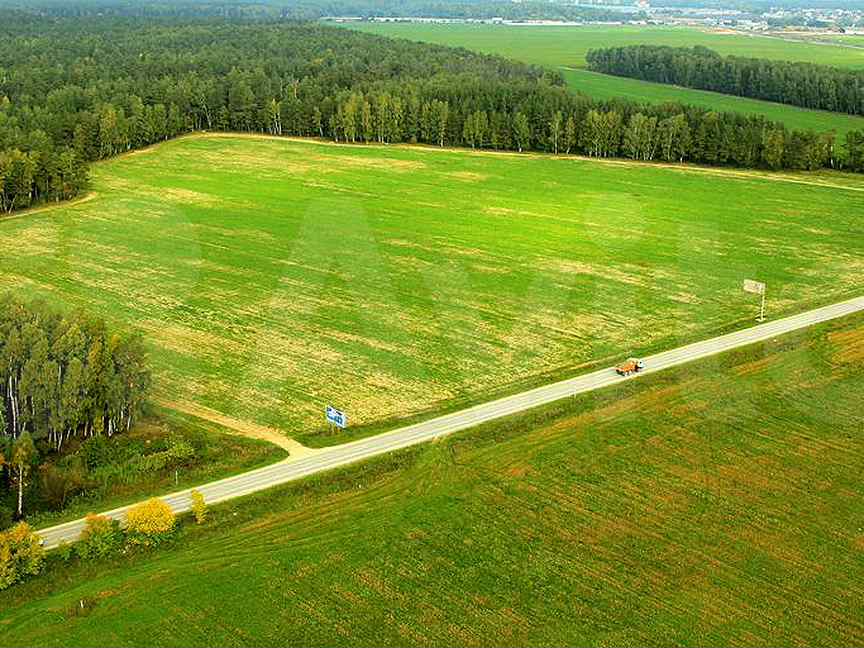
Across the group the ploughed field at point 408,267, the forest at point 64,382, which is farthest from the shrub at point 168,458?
the ploughed field at point 408,267

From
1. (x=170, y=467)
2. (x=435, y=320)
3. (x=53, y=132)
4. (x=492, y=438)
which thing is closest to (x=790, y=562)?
(x=492, y=438)

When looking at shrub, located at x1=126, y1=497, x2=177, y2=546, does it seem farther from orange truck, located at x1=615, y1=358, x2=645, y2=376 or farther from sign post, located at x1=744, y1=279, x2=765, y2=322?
sign post, located at x1=744, y1=279, x2=765, y2=322

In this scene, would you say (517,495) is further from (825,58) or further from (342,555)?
(825,58)

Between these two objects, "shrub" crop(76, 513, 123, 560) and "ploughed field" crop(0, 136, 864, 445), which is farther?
"ploughed field" crop(0, 136, 864, 445)

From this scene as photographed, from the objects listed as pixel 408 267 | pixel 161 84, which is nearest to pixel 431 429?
pixel 408 267

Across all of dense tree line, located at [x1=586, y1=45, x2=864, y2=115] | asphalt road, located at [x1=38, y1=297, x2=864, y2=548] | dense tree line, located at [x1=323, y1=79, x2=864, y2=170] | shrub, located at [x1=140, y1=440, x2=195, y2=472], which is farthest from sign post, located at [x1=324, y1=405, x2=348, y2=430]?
dense tree line, located at [x1=586, y1=45, x2=864, y2=115]
